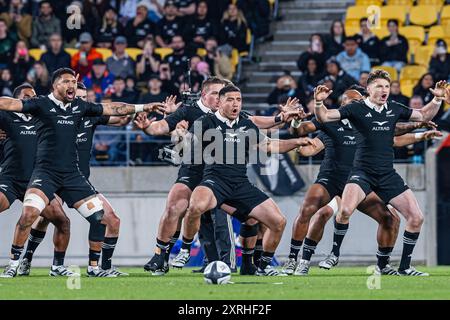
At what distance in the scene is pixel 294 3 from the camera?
29.0 meters

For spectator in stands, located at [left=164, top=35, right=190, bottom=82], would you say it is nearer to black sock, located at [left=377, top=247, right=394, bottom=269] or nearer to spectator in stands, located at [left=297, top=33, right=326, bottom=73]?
spectator in stands, located at [left=297, top=33, right=326, bottom=73]

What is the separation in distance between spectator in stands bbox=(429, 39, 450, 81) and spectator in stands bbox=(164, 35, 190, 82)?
15.2ft

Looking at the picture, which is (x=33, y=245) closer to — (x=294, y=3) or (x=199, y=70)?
(x=199, y=70)

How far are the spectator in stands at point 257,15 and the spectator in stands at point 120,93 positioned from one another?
385cm

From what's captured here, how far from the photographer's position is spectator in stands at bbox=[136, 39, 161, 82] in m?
26.0

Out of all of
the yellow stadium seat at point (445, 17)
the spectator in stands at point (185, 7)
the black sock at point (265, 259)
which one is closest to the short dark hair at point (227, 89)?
the black sock at point (265, 259)

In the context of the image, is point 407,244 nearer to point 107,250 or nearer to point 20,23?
point 107,250

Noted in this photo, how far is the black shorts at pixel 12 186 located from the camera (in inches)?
696

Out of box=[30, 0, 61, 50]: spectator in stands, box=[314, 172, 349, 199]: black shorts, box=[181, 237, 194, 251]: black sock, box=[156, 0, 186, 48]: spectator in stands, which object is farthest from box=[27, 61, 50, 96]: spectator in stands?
box=[314, 172, 349, 199]: black shorts

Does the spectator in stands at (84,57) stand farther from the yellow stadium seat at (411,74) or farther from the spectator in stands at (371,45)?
the yellow stadium seat at (411,74)

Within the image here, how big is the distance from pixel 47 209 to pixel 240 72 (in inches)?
413

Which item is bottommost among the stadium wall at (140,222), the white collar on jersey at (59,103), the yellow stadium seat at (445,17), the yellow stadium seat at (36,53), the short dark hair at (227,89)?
the stadium wall at (140,222)
